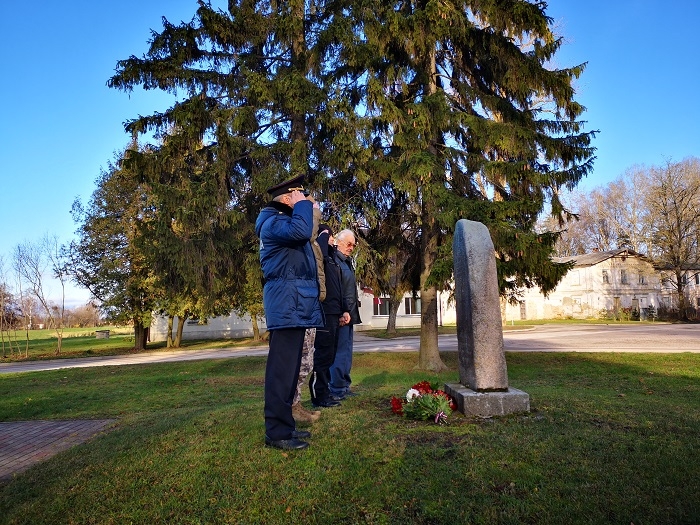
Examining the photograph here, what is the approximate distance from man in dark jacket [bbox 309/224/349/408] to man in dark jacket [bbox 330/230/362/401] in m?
0.21

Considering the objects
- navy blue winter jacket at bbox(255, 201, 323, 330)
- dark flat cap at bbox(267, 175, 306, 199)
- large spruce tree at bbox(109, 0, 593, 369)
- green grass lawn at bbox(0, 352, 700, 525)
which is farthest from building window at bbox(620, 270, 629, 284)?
navy blue winter jacket at bbox(255, 201, 323, 330)

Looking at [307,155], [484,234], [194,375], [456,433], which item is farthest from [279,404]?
[194,375]

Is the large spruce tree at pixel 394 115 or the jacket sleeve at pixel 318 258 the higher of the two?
the large spruce tree at pixel 394 115

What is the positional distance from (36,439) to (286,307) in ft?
12.5

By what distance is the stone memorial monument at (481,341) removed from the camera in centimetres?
470

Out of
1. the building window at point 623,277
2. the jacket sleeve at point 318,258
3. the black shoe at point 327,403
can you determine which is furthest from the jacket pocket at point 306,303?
the building window at point 623,277

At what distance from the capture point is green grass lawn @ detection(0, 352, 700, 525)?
2.74m

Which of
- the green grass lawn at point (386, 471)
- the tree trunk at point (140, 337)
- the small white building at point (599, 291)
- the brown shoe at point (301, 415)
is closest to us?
the green grass lawn at point (386, 471)

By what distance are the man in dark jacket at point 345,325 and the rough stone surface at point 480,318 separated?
168cm

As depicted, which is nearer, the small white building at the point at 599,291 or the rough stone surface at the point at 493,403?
the rough stone surface at the point at 493,403

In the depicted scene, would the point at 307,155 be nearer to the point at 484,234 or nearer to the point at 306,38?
the point at 306,38

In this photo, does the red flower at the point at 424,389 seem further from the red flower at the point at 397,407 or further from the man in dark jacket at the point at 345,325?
the man in dark jacket at the point at 345,325

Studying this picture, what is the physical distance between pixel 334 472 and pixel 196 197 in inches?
393

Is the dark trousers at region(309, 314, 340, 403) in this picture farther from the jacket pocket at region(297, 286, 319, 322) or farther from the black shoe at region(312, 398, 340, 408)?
the jacket pocket at region(297, 286, 319, 322)
